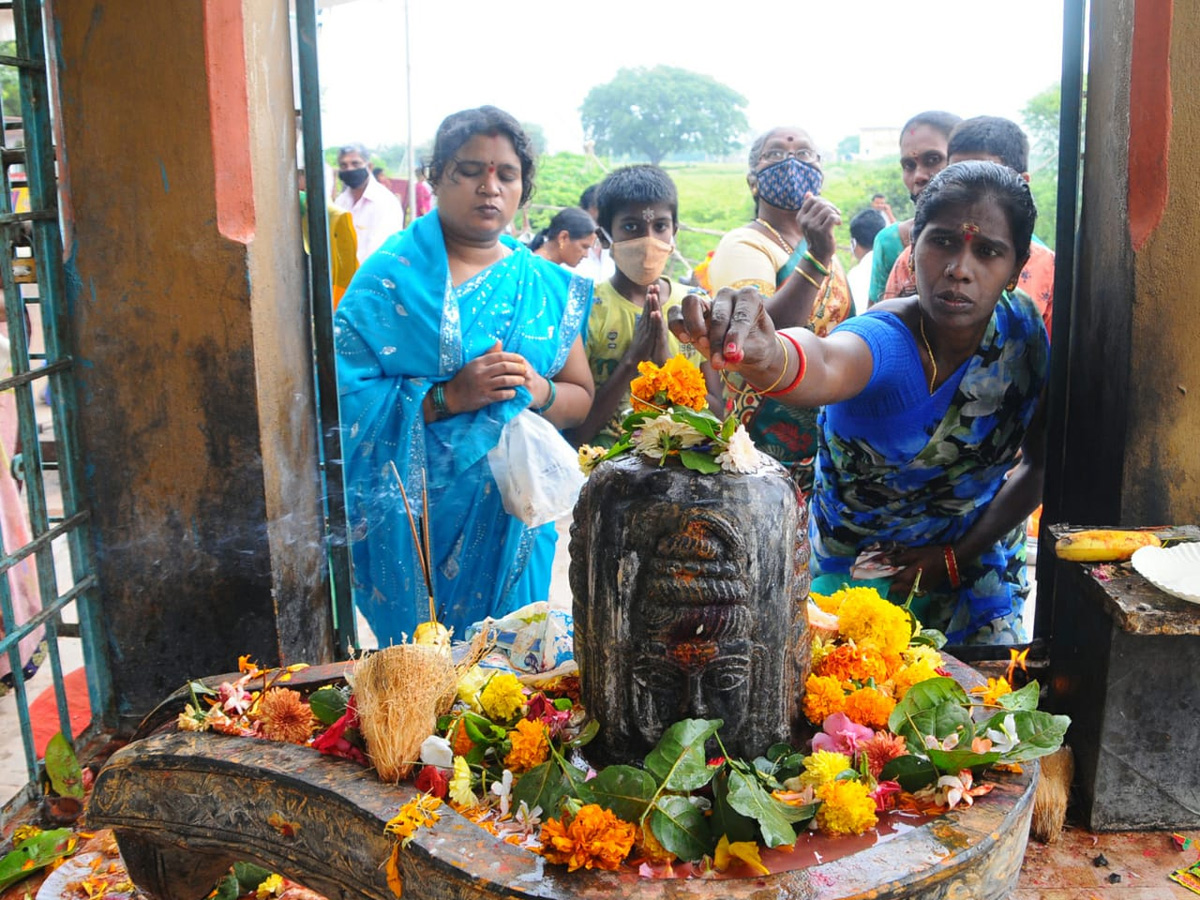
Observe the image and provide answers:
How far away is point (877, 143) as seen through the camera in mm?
21938

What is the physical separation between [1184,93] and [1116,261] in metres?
0.46

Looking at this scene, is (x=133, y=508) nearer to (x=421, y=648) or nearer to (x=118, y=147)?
(x=118, y=147)

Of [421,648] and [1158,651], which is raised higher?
[421,648]

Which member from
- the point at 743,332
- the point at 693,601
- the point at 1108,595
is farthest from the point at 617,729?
the point at 1108,595

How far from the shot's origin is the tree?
2373cm

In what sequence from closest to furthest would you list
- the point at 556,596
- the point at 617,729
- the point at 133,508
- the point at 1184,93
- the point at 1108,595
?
the point at 617,729 < the point at 1108,595 < the point at 1184,93 < the point at 133,508 < the point at 556,596

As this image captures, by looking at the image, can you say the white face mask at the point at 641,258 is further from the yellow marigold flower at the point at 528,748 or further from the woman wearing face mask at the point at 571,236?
the woman wearing face mask at the point at 571,236

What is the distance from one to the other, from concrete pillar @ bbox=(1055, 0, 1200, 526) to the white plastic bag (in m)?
1.61

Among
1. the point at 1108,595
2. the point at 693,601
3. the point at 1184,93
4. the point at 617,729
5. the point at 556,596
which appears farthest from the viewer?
the point at 556,596

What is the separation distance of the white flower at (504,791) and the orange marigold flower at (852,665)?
72cm

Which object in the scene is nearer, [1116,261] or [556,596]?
[1116,261]

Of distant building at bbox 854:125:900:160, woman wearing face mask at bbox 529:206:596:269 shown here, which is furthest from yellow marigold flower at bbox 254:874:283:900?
distant building at bbox 854:125:900:160

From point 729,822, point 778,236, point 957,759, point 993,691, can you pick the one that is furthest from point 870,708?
point 778,236

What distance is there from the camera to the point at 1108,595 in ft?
8.29
